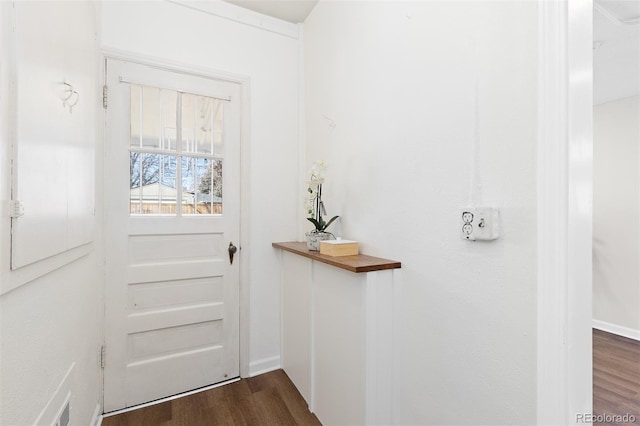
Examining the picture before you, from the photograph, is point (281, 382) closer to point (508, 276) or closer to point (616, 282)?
point (508, 276)

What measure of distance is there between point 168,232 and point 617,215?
4.33 meters

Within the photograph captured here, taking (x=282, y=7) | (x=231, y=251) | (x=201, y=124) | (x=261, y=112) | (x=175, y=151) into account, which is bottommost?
(x=231, y=251)

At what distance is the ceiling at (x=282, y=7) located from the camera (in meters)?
2.15

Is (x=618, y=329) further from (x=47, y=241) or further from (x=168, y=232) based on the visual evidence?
(x=47, y=241)

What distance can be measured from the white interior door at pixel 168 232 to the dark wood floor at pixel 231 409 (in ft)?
0.33

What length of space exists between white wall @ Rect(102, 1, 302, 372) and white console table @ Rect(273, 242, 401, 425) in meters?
0.38

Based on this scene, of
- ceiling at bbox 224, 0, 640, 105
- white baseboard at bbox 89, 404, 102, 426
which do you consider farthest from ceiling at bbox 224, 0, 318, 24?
white baseboard at bbox 89, 404, 102, 426

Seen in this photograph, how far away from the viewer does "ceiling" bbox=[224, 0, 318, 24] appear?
84.7 inches

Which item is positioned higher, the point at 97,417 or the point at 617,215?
Answer: the point at 617,215

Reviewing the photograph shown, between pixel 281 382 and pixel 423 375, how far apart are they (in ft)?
3.95

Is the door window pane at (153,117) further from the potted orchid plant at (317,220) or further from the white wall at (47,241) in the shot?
the potted orchid plant at (317,220)

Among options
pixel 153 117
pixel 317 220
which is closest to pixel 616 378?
pixel 317 220

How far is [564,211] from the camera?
822 mm

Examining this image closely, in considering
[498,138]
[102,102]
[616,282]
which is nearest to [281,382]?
[498,138]
